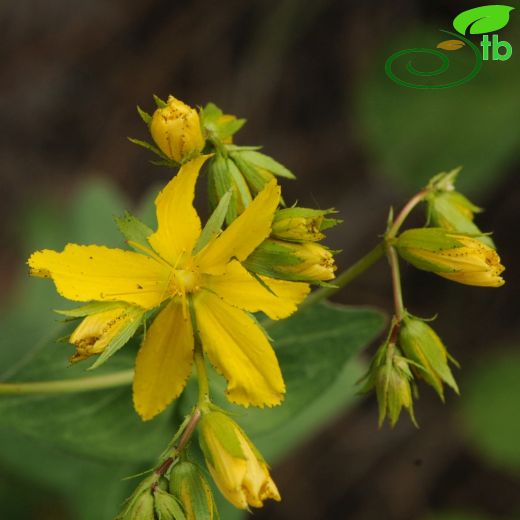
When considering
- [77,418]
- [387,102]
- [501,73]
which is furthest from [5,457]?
[501,73]

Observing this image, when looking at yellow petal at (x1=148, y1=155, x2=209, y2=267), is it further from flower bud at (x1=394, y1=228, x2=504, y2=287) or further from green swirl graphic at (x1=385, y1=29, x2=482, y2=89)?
green swirl graphic at (x1=385, y1=29, x2=482, y2=89)

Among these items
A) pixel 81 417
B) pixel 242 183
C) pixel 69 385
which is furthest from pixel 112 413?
pixel 242 183

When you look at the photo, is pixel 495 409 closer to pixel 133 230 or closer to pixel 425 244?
pixel 425 244

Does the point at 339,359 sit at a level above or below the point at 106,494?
above

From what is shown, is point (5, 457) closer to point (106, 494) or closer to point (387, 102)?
point (106, 494)

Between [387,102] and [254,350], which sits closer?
[254,350]
